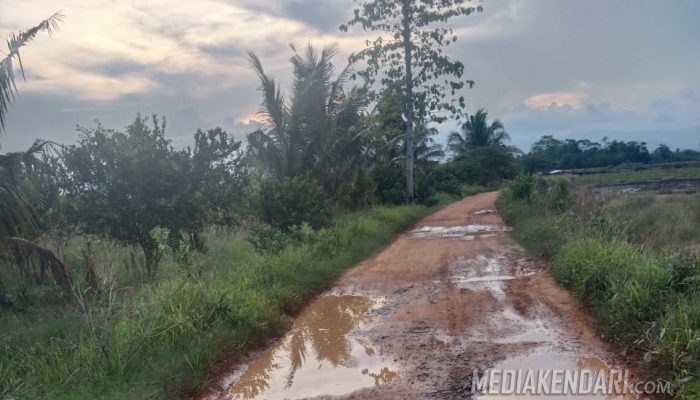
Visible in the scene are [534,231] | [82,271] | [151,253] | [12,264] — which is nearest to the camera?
[12,264]

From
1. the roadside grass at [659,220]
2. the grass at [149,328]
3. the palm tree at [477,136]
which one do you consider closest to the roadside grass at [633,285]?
the roadside grass at [659,220]

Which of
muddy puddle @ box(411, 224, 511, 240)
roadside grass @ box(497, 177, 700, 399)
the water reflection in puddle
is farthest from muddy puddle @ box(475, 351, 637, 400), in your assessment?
muddy puddle @ box(411, 224, 511, 240)

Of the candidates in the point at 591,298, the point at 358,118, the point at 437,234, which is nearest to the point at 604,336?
the point at 591,298

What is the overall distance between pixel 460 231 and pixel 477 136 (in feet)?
143

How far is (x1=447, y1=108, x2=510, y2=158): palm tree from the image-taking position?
5744 cm

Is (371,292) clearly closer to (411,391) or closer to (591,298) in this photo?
(591,298)

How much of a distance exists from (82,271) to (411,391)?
6477 millimetres

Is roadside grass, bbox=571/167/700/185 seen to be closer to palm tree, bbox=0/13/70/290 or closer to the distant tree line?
the distant tree line

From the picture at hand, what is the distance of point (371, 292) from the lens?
884 centimetres

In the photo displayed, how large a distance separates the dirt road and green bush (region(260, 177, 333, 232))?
337 centimetres

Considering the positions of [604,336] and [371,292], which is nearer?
Result: [604,336]

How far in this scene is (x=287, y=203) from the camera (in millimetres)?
13383

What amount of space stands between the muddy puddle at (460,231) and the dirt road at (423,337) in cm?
410

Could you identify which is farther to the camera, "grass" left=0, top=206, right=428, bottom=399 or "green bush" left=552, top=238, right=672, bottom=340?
"green bush" left=552, top=238, right=672, bottom=340
